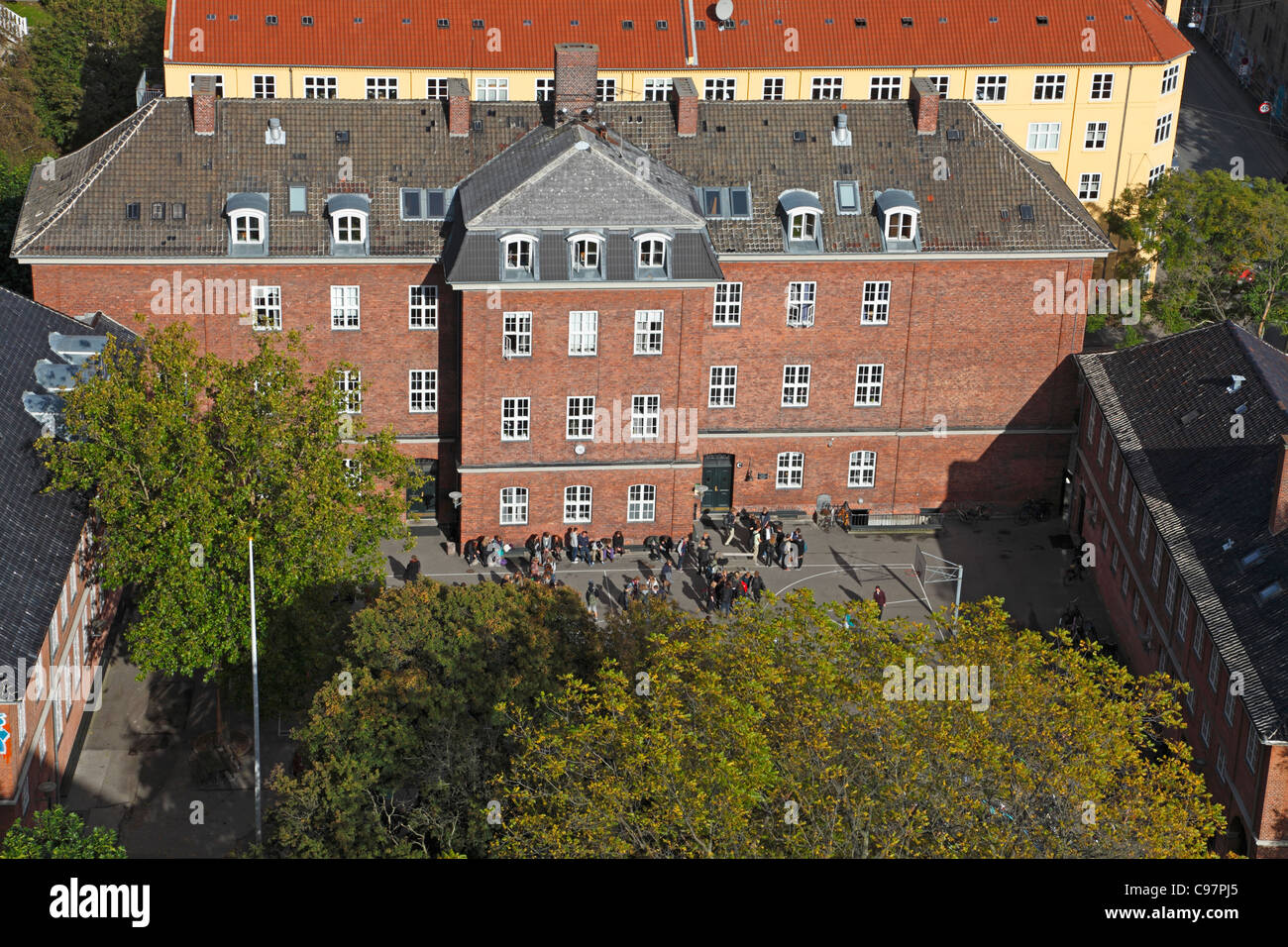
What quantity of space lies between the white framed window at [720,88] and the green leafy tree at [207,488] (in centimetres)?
4308

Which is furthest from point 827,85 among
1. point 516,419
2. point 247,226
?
point 247,226

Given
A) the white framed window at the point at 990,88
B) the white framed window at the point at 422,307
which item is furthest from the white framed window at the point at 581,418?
the white framed window at the point at 990,88

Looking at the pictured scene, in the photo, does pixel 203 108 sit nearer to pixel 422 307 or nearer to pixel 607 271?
pixel 422 307

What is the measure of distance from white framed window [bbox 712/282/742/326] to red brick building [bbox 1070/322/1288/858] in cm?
1607

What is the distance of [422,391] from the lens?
76.9 m

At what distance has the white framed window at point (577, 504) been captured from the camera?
7756cm

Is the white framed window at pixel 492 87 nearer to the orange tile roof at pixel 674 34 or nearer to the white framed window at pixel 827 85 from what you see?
the orange tile roof at pixel 674 34

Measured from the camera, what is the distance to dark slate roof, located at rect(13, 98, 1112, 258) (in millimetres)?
73062

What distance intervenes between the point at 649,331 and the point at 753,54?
29.1m

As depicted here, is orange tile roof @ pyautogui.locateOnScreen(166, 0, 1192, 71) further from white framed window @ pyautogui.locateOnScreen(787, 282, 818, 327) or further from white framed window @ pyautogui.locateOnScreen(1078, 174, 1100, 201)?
white framed window @ pyautogui.locateOnScreen(787, 282, 818, 327)

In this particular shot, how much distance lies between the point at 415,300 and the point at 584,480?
1093cm

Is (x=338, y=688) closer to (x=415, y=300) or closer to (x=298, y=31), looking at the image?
(x=415, y=300)

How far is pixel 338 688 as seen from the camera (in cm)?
5322
